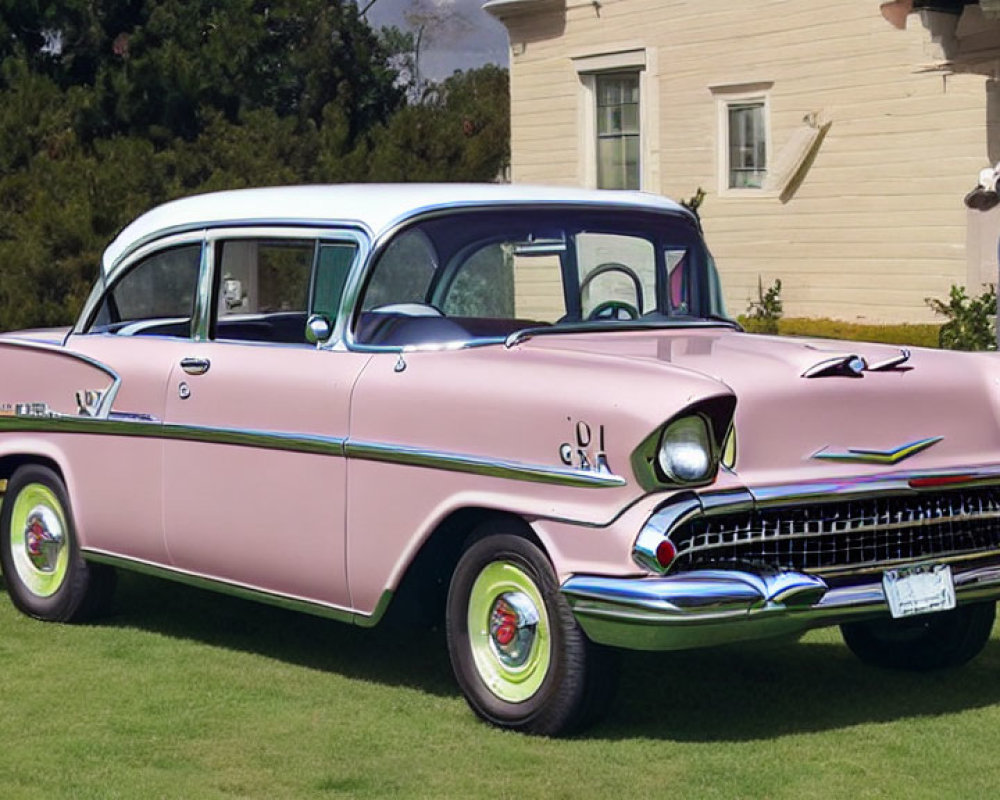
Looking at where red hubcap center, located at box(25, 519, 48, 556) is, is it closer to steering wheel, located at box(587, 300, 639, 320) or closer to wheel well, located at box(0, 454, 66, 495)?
wheel well, located at box(0, 454, 66, 495)

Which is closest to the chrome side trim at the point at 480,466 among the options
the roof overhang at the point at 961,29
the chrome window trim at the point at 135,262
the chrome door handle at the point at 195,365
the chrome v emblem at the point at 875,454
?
the chrome v emblem at the point at 875,454

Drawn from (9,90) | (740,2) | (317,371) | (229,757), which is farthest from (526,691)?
(9,90)

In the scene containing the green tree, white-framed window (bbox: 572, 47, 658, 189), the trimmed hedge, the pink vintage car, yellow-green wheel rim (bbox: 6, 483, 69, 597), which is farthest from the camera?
white-framed window (bbox: 572, 47, 658, 189)

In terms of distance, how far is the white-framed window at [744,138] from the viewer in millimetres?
18031

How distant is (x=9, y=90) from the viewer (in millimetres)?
23234

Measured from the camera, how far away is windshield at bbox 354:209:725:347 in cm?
710

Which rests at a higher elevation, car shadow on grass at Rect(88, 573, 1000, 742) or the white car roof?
the white car roof

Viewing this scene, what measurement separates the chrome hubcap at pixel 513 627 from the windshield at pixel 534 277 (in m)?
0.94

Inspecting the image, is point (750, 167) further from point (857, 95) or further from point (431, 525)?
point (431, 525)

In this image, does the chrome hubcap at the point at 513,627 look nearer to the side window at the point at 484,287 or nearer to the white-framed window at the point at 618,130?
the side window at the point at 484,287

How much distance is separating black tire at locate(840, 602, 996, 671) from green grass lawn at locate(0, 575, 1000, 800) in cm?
7

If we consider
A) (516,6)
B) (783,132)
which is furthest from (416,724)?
(516,6)

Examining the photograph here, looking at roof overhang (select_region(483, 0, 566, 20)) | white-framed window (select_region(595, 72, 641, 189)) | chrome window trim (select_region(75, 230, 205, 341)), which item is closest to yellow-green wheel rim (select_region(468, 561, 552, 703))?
chrome window trim (select_region(75, 230, 205, 341))

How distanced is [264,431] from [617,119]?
13094 millimetres
